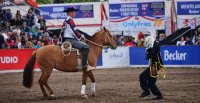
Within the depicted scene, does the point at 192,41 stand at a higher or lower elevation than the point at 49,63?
lower

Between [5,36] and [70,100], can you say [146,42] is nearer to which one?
[70,100]

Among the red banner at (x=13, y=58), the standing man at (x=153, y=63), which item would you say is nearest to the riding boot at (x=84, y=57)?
the standing man at (x=153, y=63)

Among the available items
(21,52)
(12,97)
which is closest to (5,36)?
(21,52)

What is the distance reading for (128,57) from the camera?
3169cm

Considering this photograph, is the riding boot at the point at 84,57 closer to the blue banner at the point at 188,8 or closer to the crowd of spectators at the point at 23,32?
the crowd of spectators at the point at 23,32

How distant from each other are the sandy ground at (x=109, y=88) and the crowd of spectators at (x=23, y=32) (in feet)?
9.22

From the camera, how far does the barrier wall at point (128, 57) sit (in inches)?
1150

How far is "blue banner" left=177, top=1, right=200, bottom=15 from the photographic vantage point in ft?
121

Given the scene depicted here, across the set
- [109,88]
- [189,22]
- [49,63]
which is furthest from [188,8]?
[49,63]

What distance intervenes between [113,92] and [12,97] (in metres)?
3.22

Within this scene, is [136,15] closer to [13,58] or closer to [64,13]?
[64,13]

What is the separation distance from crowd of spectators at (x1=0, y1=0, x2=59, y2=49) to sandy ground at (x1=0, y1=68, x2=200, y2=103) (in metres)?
2.81

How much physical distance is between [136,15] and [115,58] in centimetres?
648

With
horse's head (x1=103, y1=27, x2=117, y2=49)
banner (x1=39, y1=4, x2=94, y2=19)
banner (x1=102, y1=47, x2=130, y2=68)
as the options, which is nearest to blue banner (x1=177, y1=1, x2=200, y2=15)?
banner (x1=39, y1=4, x2=94, y2=19)
